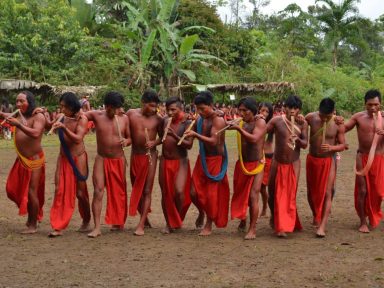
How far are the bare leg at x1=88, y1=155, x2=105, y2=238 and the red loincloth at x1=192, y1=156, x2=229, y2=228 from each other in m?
1.06

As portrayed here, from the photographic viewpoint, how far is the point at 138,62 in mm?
25109

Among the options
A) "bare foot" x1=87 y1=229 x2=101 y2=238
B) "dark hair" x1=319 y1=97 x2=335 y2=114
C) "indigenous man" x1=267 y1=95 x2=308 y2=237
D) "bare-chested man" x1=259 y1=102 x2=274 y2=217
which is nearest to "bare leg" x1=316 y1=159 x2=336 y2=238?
"indigenous man" x1=267 y1=95 x2=308 y2=237

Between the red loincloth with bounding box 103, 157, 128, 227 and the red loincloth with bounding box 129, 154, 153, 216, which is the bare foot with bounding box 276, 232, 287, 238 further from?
the red loincloth with bounding box 103, 157, 128, 227

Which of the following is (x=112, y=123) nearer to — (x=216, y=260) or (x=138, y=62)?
(x=216, y=260)

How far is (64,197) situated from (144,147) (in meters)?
1.08

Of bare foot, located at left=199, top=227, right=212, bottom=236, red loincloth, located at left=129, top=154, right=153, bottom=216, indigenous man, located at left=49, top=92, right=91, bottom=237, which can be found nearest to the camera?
indigenous man, located at left=49, top=92, right=91, bottom=237

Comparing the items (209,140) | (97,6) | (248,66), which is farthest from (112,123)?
(248,66)

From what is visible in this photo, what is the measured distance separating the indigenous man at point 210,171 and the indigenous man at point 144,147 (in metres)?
0.50

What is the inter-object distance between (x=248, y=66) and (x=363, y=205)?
2575cm

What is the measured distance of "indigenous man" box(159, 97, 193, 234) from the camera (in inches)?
278

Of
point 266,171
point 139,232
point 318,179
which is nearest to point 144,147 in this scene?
point 139,232

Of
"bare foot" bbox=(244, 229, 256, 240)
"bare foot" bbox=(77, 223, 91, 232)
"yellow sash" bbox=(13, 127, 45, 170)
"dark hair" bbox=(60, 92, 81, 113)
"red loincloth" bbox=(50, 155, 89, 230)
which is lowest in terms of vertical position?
"bare foot" bbox=(77, 223, 91, 232)

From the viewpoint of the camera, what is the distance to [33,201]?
6.93m

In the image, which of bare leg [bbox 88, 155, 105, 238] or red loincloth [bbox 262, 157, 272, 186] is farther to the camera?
red loincloth [bbox 262, 157, 272, 186]
